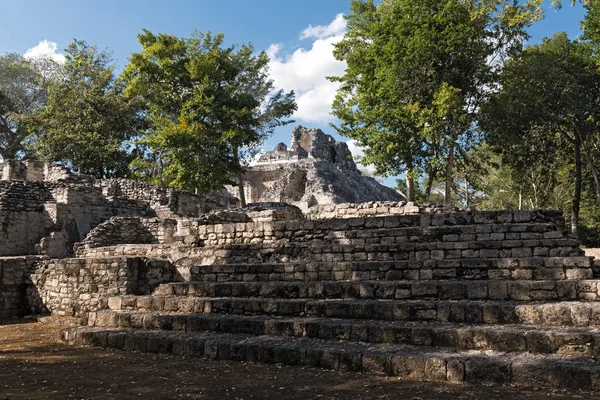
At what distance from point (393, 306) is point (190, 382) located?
2.78m

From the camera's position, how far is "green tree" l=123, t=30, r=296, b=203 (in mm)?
22922

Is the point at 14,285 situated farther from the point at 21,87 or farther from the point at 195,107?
the point at 21,87

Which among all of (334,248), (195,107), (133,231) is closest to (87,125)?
(195,107)

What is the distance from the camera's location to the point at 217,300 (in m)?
7.29

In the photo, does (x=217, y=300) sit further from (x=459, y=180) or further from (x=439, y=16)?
(x=459, y=180)

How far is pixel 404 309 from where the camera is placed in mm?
5934

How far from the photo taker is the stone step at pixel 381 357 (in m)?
4.09

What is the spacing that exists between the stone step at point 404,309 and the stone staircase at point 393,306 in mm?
15

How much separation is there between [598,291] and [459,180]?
114 ft

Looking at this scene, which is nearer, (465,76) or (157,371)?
(157,371)

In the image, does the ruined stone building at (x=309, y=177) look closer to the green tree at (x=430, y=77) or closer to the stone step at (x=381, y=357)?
the green tree at (x=430, y=77)

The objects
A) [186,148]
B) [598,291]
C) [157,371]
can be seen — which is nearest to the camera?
[157,371]

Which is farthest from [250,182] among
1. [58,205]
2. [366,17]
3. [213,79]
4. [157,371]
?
[157,371]

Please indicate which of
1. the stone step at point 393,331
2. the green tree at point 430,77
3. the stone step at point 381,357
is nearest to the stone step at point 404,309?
the stone step at point 393,331
